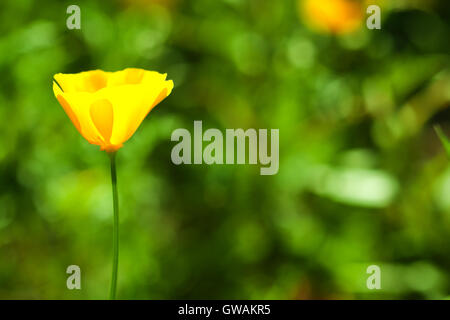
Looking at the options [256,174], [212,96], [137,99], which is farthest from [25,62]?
[137,99]

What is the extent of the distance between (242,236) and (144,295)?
0.70ft

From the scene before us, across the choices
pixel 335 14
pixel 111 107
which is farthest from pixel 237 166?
pixel 111 107

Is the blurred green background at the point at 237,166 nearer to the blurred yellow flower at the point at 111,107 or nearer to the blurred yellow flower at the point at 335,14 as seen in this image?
the blurred yellow flower at the point at 335,14

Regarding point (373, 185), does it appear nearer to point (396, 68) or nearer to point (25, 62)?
point (396, 68)

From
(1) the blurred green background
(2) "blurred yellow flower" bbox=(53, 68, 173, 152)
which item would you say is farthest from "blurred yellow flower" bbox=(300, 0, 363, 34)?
(2) "blurred yellow flower" bbox=(53, 68, 173, 152)

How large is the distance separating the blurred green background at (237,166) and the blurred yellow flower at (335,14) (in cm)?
2

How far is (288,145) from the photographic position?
108 centimetres

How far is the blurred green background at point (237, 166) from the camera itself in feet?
3.22

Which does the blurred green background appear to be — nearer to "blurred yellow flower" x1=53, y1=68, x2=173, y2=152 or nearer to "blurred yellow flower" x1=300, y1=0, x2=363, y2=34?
"blurred yellow flower" x1=300, y1=0, x2=363, y2=34

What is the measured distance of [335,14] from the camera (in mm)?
985

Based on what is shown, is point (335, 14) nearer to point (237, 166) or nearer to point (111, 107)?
point (237, 166)

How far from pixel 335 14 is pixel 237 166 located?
0.33 metres

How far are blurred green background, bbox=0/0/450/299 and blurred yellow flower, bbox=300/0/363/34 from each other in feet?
0.05

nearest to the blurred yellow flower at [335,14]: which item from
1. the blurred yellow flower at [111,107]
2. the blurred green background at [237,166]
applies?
the blurred green background at [237,166]
